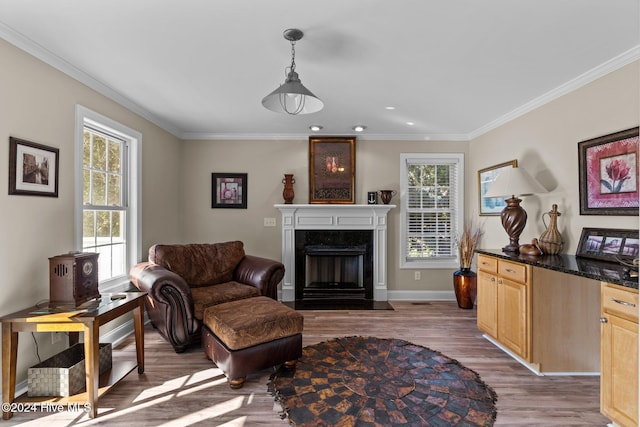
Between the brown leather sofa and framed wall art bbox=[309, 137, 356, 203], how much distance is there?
1.46m

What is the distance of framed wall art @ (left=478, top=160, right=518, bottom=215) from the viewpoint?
3677 millimetres

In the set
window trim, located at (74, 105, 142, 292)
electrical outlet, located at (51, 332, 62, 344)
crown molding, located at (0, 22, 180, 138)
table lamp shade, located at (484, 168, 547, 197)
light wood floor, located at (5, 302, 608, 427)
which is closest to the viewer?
light wood floor, located at (5, 302, 608, 427)

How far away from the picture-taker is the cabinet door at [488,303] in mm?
2838

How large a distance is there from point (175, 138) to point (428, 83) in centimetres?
345

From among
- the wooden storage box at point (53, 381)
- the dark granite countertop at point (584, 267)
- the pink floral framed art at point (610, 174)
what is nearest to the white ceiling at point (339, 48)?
the pink floral framed art at point (610, 174)

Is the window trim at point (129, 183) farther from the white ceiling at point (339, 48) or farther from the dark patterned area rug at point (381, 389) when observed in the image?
the dark patterned area rug at point (381, 389)

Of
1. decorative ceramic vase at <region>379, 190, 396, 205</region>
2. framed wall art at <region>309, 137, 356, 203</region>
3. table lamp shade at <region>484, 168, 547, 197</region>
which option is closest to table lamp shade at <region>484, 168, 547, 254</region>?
table lamp shade at <region>484, 168, 547, 197</region>

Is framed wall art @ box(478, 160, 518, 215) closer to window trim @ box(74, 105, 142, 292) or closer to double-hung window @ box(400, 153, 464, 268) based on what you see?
double-hung window @ box(400, 153, 464, 268)

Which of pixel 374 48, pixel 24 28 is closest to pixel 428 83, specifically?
pixel 374 48

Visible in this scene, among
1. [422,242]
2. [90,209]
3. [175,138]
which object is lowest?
[422,242]

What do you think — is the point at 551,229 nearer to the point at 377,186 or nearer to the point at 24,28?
the point at 377,186

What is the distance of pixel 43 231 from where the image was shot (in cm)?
221

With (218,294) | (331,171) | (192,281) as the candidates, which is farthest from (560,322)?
(192,281)

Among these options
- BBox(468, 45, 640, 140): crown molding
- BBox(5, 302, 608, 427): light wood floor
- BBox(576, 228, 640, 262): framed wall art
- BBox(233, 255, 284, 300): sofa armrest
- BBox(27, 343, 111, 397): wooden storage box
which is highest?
BBox(468, 45, 640, 140): crown molding
